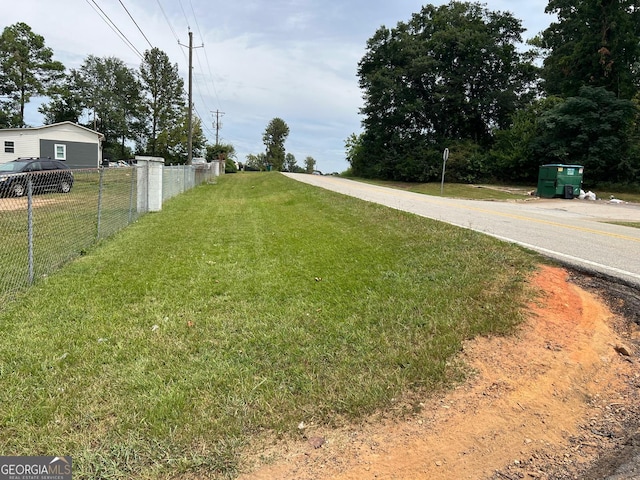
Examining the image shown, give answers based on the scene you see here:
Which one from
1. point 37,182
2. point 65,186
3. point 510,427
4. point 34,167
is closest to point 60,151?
point 34,167

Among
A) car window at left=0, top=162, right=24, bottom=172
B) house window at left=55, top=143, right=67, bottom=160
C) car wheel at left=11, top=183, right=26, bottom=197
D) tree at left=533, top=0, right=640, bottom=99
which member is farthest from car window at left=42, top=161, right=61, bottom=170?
tree at left=533, top=0, right=640, bottom=99

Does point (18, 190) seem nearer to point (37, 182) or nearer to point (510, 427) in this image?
point (37, 182)

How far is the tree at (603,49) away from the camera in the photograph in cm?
2888

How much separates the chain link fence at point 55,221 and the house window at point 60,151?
24.9m

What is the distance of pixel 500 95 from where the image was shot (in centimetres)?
3859

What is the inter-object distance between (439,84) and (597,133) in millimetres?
17336

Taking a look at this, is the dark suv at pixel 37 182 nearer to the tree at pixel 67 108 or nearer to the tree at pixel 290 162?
the tree at pixel 67 108

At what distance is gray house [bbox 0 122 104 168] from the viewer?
29391mm

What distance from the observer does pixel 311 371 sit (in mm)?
3357

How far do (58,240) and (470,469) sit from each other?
284 inches

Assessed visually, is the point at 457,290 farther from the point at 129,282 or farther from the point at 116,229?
the point at 116,229

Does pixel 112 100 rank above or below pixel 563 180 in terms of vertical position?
above

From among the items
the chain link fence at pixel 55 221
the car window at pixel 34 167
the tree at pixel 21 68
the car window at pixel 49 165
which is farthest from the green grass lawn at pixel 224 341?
the tree at pixel 21 68

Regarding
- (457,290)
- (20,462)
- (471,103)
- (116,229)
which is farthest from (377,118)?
(20,462)
